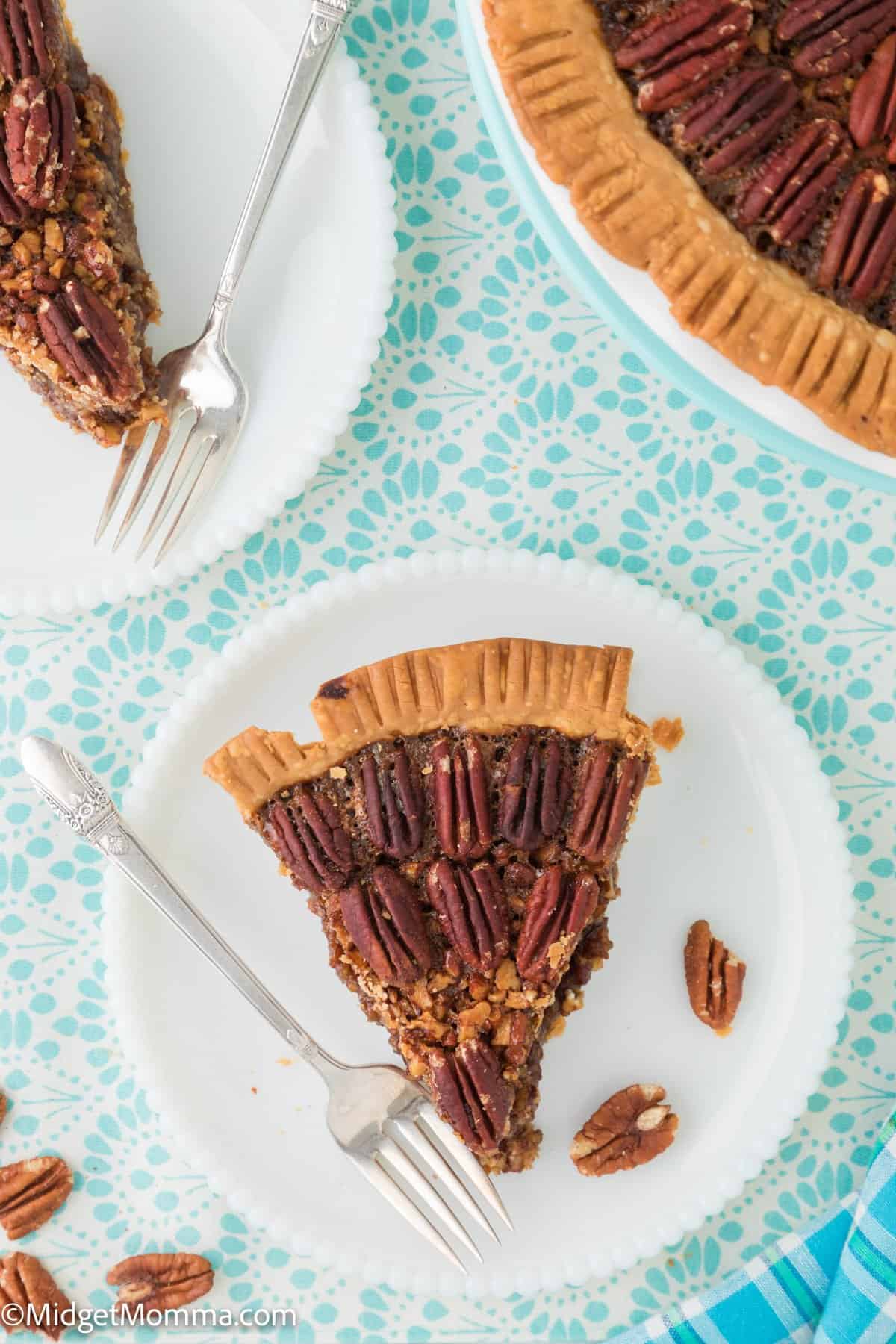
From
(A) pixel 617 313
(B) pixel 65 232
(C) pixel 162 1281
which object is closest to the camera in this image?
(A) pixel 617 313

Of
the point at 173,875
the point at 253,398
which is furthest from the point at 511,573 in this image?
the point at 173,875

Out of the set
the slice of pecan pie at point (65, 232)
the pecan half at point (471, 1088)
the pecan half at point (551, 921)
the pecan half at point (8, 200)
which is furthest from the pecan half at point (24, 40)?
the pecan half at point (471, 1088)

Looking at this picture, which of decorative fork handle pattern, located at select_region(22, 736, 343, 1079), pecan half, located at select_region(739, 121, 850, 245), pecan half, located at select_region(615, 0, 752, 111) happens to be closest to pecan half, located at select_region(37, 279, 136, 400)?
decorative fork handle pattern, located at select_region(22, 736, 343, 1079)

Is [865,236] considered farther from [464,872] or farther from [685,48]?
[464,872]

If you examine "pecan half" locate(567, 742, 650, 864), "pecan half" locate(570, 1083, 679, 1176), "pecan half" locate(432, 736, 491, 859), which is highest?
"pecan half" locate(432, 736, 491, 859)

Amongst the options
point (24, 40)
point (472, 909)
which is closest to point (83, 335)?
point (24, 40)

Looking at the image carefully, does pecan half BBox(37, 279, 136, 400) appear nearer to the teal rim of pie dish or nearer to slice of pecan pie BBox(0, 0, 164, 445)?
Result: slice of pecan pie BBox(0, 0, 164, 445)
